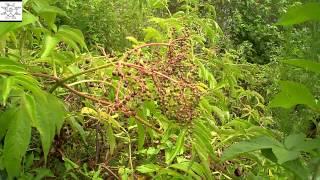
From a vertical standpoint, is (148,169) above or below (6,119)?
below

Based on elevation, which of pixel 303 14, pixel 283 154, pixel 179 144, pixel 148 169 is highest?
pixel 303 14

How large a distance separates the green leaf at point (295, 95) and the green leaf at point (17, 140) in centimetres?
56

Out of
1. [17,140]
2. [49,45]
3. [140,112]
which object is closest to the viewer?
[17,140]

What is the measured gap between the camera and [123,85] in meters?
1.48

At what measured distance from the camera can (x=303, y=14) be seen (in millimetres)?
1144

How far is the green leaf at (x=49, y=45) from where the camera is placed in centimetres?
140

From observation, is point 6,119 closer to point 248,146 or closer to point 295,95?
point 248,146

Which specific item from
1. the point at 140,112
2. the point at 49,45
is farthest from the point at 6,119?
the point at 140,112

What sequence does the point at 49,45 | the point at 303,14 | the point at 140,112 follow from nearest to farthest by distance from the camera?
the point at 303,14
the point at 49,45
the point at 140,112

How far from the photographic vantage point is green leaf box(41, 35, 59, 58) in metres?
1.40

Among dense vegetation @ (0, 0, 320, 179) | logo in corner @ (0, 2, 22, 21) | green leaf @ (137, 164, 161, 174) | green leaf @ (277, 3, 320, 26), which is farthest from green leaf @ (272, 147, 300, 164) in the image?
logo in corner @ (0, 2, 22, 21)

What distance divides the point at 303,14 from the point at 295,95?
17 cm

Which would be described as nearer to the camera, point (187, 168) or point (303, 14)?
point (303, 14)

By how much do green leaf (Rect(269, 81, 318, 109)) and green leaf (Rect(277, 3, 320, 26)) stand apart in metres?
0.13
